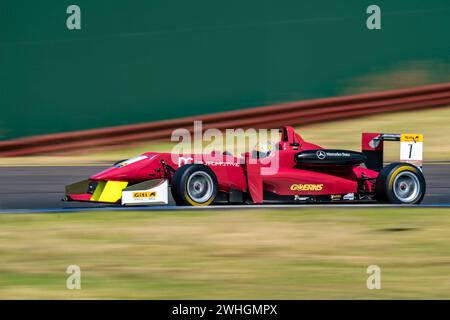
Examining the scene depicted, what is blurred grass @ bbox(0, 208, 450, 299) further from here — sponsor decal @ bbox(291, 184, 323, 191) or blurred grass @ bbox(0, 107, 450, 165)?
blurred grass @ bbox(0, 107, 450, 165)

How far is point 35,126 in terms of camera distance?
15.5 meters

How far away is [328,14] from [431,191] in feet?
21.1

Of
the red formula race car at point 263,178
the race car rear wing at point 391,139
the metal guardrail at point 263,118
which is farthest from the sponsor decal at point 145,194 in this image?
the metal guardrail at point 263,118

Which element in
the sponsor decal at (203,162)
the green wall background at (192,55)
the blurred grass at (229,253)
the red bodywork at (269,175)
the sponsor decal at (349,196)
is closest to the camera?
the blurred grass at (229,253)

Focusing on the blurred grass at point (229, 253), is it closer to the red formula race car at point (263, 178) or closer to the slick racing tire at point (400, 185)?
the red formula race car at point (263, 178)

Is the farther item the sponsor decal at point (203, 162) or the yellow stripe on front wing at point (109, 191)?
the sponsor decal at point (203, 162)

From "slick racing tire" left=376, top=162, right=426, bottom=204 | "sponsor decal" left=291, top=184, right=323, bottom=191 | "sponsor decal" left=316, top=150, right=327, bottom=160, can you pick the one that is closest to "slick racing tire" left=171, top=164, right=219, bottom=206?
"sponsor decal" left=291, top=184, right=323, bottom=191

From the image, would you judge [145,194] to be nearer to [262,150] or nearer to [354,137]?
[262,150]

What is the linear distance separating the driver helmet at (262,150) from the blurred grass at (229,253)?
70 cm

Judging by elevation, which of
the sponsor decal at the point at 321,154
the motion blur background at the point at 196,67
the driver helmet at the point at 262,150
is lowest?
the sponsor decal at the point at 321,154

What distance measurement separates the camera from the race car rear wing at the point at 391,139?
399 inches

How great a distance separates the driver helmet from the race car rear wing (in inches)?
53.1

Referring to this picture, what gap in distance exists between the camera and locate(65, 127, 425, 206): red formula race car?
917 centimetres
